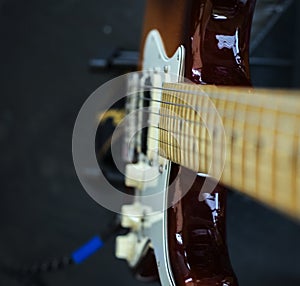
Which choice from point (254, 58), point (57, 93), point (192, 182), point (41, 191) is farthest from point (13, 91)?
point (192, 182)

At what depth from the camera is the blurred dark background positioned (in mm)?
1018

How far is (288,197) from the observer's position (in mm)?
311

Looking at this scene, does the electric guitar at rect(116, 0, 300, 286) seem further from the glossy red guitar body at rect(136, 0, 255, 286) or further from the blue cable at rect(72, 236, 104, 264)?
the blue cable at rect(72, 236, 104, 264)

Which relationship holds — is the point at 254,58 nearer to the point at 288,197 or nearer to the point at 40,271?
the point at 40,271

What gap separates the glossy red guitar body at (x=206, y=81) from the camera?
54cm

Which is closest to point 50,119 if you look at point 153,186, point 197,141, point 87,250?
point 87,250

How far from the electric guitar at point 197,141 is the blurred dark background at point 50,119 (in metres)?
0.28

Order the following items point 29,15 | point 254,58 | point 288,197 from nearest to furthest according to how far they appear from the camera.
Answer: point 288,197, point 254,58, point 29,15

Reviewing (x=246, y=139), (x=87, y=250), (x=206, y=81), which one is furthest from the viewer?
(x=87, y=250)

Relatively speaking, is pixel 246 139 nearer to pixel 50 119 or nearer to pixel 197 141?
pixel 197 141

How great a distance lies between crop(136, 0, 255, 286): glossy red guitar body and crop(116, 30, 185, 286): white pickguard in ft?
0.05

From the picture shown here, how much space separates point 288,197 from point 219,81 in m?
0.25

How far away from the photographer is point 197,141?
42cm

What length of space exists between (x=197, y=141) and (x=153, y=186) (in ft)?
0.67
